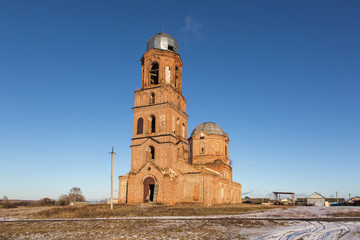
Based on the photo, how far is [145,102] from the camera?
39438 mm

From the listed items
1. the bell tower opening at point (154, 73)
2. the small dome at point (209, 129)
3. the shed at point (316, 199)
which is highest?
the bell tower opening at point (154, 73)

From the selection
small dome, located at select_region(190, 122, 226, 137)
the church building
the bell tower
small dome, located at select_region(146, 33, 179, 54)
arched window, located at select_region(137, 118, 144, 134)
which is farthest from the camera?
small dome, located at select_region(190, 122, 226, 137)

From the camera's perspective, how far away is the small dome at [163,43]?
1622 inches

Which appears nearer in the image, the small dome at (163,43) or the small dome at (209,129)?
the small dome at (163,43)

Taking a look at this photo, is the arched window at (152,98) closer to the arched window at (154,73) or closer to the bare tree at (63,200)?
the arched window at (154,73)

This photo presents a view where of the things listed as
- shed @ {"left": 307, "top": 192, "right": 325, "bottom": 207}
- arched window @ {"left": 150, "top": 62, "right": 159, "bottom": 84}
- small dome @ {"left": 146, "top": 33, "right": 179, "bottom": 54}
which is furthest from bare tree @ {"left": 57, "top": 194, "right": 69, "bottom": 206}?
shed @ {"left": 307, "top": 192, "right": 325, "bottom": 207}

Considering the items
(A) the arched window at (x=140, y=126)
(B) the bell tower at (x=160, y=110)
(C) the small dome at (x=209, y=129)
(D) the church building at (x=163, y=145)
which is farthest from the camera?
(C) the small dome at (x=209, y=129)

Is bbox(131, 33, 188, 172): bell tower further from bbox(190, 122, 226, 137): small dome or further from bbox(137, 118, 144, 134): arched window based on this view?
bbox(190, 122, 226, 137): small dome

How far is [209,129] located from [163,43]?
649 inches

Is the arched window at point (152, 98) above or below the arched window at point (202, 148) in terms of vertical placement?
above

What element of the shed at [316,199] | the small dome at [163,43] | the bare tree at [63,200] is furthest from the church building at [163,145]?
the shed at [316,199]

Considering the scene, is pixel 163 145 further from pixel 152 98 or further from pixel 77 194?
pixel 77 194

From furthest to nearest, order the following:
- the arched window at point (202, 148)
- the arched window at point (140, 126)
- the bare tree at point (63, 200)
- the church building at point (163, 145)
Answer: the arched window at point (202, 148)
the bare tree at point (63, 200)
the arched window at point (140, 126)
the church building at point (163, 145)

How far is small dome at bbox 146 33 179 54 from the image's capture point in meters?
41.2
